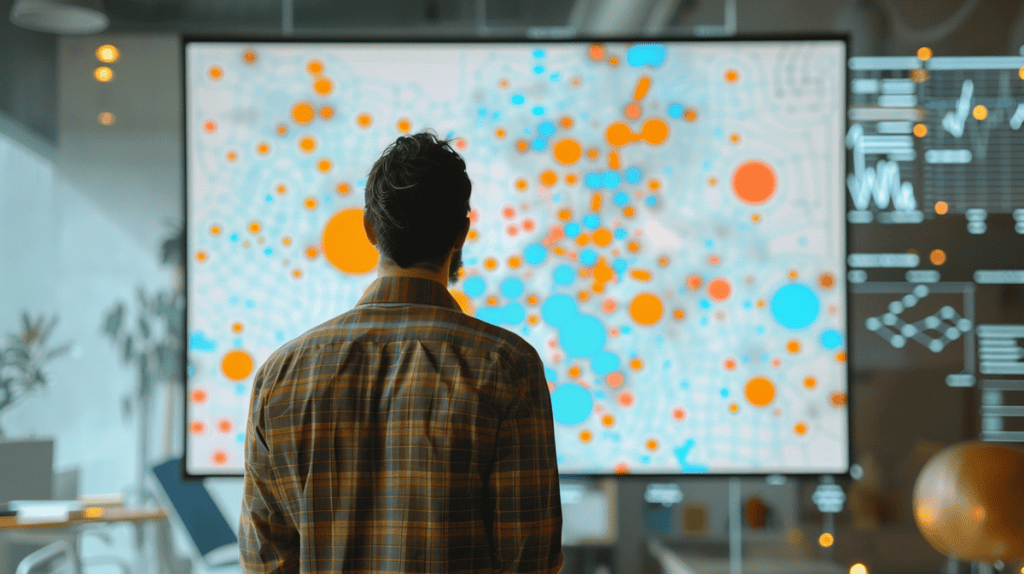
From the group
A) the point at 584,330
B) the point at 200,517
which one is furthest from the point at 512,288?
the point at 200,517

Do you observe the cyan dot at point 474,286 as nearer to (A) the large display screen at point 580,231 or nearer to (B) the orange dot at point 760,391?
(A) the large display screen at point 580,231

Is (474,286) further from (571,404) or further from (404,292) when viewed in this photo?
(404,292)

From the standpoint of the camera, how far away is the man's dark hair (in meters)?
1.22

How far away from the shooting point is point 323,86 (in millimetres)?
2662

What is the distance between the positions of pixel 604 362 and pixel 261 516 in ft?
5.12

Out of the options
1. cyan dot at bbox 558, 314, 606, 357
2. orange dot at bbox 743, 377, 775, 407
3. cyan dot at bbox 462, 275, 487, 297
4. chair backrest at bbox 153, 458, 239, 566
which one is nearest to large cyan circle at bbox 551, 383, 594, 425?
cyan dot at bbox 558, 314, 606, 357

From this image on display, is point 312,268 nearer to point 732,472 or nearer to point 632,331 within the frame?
point 632,331

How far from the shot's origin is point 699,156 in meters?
2.67

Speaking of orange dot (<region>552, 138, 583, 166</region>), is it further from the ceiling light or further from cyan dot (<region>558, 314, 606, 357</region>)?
the ceiling light

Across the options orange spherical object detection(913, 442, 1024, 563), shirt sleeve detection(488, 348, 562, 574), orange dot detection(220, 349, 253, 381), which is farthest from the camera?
orange dot detection(220, 349, 253, 381)

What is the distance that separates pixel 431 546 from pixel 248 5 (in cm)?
228

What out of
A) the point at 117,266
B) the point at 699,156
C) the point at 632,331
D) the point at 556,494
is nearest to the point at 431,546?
the point at 556,494

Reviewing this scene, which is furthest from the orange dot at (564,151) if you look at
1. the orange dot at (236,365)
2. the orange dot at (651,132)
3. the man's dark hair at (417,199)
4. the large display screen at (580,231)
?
the man's dark hair at (417,199)

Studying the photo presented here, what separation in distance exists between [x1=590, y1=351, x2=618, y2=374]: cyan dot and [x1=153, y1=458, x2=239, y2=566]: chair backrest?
1409 millimetres
